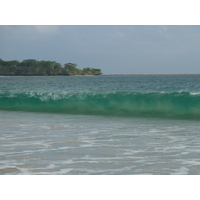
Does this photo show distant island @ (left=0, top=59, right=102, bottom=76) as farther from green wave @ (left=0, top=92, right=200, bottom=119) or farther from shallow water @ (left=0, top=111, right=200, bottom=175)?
shallow water @ (left=0, top=111, right=200, bottom=175)

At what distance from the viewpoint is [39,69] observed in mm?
62688

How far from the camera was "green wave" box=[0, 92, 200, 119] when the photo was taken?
13.4 meters

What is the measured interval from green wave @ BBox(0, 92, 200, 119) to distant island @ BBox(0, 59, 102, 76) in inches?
1478

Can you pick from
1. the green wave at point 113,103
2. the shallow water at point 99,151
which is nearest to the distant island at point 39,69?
the green wave at point 113,103

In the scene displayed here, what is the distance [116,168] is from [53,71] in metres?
55.3

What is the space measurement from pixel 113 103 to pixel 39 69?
49164 millimetres

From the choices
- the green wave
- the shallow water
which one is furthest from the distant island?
the shallow water

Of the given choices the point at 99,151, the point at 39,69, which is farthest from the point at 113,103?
the point at 39,69

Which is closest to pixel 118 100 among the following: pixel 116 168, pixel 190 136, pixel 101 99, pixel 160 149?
pixel 101 99

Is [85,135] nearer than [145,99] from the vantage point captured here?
Yes
